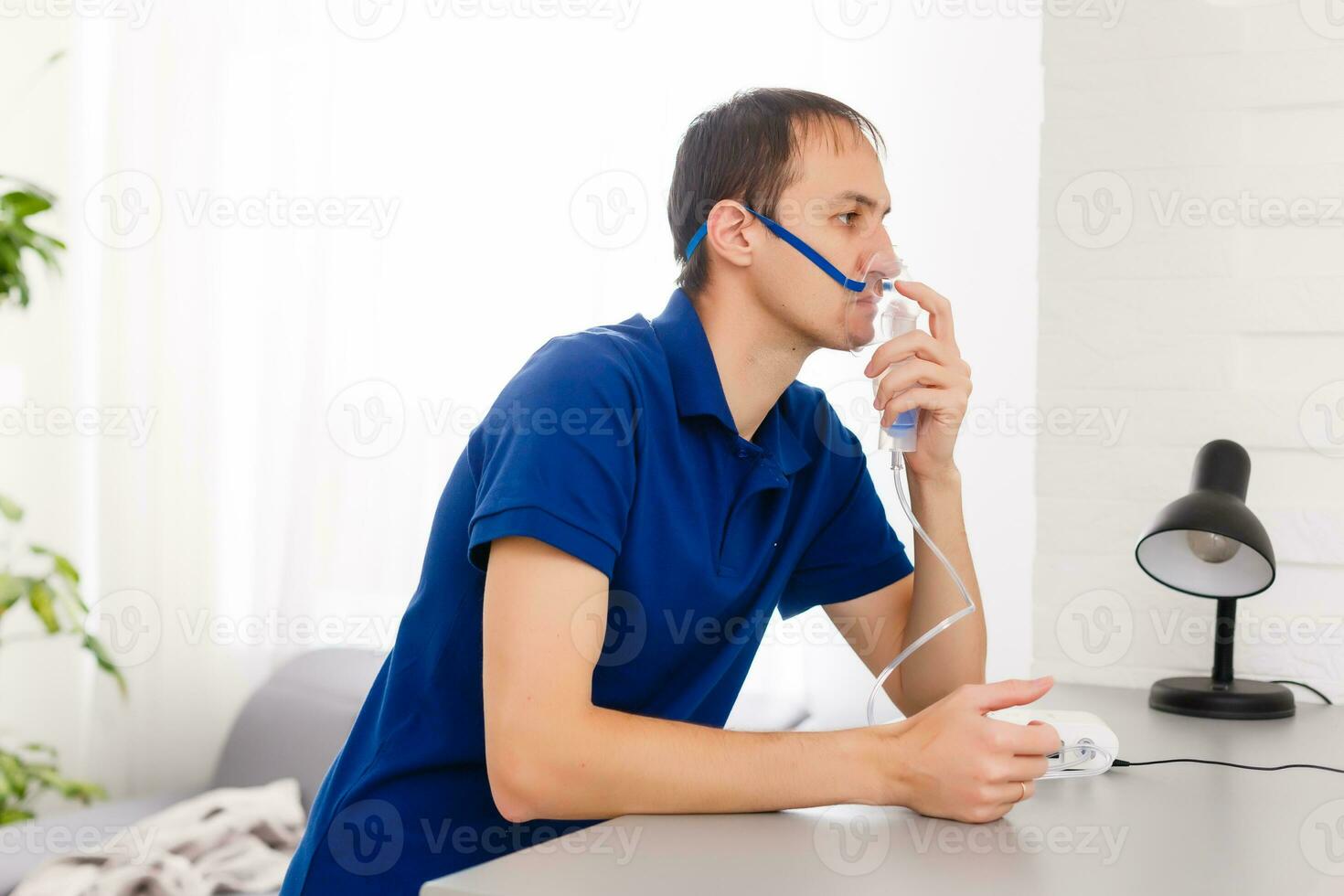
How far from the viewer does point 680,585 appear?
4.15 feet

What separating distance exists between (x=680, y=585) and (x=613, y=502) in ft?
0.55

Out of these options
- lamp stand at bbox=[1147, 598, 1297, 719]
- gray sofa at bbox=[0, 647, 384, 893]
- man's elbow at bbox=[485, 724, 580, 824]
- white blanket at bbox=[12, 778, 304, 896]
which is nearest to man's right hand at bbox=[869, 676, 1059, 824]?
man's elbow at bbox=[485, 724, 580, 824]

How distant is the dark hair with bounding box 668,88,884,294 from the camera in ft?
4.65

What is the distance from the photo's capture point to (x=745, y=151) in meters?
1.44

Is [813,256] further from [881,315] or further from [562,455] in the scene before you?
[562,455]

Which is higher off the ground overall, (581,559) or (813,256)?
(813,256)

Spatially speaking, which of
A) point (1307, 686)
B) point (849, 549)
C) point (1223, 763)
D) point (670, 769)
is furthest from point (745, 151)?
point (1307, 686)

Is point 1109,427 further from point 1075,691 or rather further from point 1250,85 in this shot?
point 1250,85

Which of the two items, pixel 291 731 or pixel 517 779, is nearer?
pixel 517 779

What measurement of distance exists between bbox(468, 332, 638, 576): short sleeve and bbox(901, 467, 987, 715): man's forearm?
439mm

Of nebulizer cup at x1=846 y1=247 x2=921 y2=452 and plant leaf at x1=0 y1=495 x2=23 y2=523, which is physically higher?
nebulizer cup at x1=846 y1=247 x2=921 y2=452

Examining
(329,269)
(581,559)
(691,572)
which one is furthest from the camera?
(329,269)

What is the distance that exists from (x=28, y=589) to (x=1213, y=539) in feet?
7.64

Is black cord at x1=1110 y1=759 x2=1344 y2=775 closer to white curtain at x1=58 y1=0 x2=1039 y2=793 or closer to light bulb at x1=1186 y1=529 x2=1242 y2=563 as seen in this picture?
light bulb at x1=1186 y1=529 x2=1242 y2=563
